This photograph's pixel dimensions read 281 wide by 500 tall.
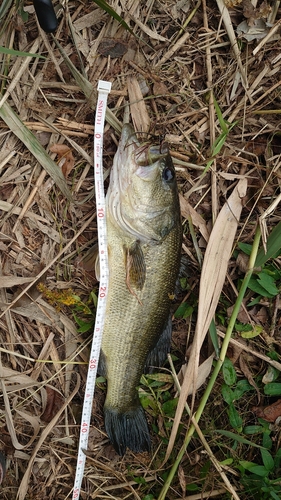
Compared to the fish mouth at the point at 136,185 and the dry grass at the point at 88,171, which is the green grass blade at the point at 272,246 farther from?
the fish mouth at the point at 136,185

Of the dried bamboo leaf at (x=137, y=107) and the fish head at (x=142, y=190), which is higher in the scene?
the dried bamboo leaf at (x=137, y=107)

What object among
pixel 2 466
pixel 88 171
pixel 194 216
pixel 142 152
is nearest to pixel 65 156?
pixel 88 171

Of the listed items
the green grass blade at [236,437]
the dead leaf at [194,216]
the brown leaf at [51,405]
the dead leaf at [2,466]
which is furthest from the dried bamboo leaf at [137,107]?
the dead leaf at [2,466]

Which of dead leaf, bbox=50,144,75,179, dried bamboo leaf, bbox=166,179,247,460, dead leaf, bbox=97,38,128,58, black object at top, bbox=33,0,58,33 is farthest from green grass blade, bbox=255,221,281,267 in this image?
black object at top, bbox=33,0,58,33

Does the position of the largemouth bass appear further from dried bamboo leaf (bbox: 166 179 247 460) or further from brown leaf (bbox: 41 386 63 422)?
brown leaf (bbox: 41 386 63 422)

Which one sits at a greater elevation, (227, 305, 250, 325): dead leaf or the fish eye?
the fish eye

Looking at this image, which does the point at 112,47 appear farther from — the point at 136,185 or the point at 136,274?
the point at 136,274
